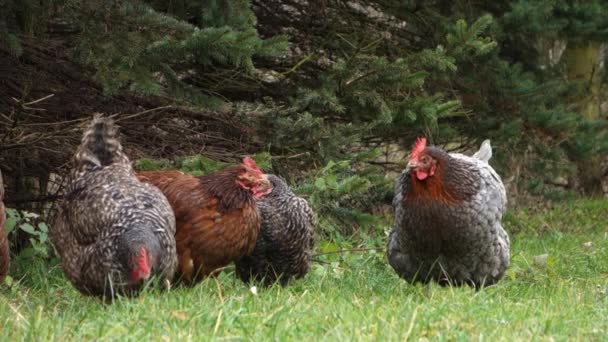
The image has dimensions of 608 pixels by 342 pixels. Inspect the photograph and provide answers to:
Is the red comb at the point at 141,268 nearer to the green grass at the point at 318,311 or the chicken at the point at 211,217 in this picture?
the green grass at the point at 318,311

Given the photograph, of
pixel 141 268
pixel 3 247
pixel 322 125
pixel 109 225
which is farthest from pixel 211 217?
pixel 322 125

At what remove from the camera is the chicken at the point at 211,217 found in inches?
263

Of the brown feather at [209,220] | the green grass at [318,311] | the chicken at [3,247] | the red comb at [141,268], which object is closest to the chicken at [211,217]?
the brown feather at [209,220]

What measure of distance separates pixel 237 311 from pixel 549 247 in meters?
6.75

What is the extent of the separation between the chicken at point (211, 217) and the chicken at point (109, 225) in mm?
293

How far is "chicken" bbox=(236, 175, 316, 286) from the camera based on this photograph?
295 inches

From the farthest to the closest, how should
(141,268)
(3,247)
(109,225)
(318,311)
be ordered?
(3,247) < (109,225) < (141,268) < (318,311)

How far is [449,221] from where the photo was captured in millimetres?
6723

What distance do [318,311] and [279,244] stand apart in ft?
7.67

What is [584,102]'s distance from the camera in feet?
47.4

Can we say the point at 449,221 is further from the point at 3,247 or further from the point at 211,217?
the point at 3,247

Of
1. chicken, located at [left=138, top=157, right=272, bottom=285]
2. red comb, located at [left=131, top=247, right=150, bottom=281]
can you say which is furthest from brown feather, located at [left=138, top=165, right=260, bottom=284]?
red comb, located at [left=131, top=247, right=150, bottom=281]

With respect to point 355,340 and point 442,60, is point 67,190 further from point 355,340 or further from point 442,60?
point 442,60

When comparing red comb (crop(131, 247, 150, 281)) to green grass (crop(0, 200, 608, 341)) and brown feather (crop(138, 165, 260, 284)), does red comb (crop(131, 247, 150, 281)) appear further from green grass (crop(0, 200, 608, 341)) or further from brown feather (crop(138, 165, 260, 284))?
brown feather (crop(138, 165, 260, 284))
